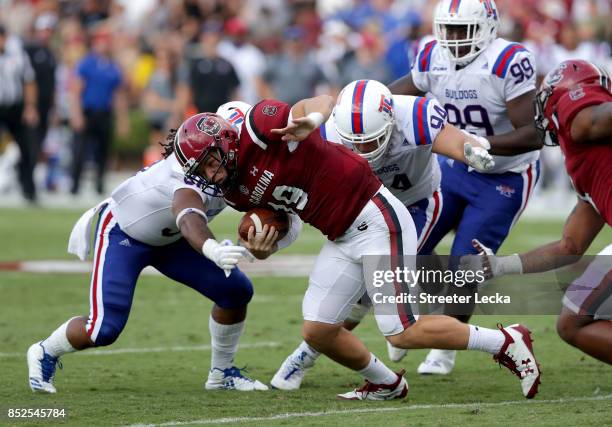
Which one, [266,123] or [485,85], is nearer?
[266,123]

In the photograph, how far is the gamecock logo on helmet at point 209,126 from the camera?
5066mm

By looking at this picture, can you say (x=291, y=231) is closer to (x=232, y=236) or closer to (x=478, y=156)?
(x=478, y=156)

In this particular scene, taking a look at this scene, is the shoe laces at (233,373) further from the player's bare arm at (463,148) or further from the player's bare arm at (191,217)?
the player's bare arm at (463,148)

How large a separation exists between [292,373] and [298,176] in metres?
1.19

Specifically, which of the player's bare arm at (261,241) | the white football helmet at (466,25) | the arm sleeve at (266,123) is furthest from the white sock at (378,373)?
the white football helmet at (466,25)

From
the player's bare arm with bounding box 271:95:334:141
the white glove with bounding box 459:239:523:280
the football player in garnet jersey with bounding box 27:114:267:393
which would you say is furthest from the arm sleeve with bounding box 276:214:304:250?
the white glove with bounding box 459:239:523:280

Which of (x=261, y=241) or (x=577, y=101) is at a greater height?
(x=577, y=101)

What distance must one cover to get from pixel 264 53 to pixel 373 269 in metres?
13.7

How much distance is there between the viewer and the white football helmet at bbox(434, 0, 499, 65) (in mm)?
6469

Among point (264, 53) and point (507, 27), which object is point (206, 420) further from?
point (264, 53)

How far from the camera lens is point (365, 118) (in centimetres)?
541

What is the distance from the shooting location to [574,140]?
4.93 m

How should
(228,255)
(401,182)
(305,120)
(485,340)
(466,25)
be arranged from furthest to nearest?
(466,25) < (401,182) < (485,340) < (305,120) < (228,255)

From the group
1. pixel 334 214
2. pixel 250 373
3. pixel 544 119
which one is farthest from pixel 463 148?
pixel 250 373
